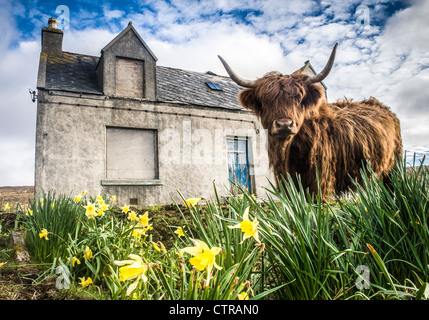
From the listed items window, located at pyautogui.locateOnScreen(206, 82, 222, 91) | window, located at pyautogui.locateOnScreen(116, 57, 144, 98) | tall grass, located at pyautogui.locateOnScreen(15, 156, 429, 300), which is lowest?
tall grass, located at pyautogui.locateOnScreen(15, 156, 429, 300)

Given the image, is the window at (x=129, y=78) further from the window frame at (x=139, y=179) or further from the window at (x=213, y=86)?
the window at (x=213, y=86)

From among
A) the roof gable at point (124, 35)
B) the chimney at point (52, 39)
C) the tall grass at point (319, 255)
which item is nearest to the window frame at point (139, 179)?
the roof gable at point (124, 35)

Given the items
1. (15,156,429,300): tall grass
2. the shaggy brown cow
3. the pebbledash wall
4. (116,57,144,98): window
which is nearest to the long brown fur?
the shaggy brown cow

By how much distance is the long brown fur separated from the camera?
4.02 meters

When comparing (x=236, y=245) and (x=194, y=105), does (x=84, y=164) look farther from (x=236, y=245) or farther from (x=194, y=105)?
(x=236, y=245)

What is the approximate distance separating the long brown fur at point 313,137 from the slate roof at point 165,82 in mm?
8267

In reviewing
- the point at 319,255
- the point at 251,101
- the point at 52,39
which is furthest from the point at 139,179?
the point at 319,255

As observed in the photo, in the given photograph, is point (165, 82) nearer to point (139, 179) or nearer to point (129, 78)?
point (129, 78)

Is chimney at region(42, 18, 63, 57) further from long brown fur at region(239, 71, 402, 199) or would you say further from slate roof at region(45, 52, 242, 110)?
long brown fur at region(239, 71, 402, 199)

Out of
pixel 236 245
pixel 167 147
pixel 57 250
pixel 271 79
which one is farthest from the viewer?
pixel 167 147

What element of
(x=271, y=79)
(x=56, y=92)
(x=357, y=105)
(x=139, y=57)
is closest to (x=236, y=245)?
(x=271, y=79)

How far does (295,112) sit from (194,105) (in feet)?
29.2

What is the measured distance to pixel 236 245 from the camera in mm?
1829
